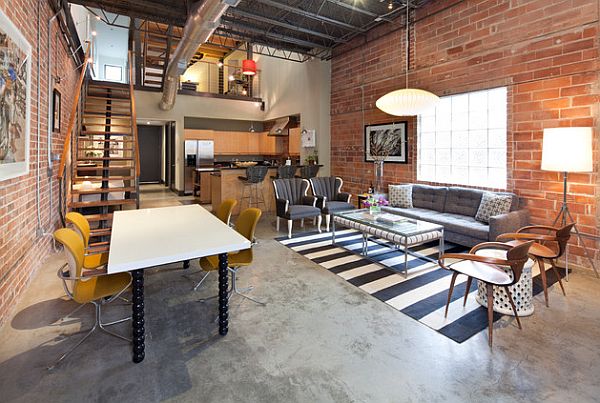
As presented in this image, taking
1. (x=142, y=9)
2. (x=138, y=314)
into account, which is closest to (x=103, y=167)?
(x=142, y=9)

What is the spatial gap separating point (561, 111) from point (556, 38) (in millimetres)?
901

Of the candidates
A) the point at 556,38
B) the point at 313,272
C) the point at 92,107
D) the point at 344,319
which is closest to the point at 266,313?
the point at 344,319

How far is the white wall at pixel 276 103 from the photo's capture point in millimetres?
8125

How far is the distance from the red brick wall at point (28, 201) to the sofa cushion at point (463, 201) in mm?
5374

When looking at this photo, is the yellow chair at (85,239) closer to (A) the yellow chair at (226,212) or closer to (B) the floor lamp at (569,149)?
(A) the yellow chair at (226,212)

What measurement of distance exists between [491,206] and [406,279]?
1.86 meters

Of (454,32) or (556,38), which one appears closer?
(556,38)

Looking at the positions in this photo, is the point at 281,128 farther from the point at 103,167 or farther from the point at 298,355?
the point at 298,355

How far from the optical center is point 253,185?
298 inches

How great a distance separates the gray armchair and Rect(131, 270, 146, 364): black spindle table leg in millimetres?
3348

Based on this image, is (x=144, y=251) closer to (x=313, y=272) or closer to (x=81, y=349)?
(x=81, y=349)

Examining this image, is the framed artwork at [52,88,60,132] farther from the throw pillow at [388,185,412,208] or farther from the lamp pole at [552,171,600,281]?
the lamp pole at [552,171,600,281]

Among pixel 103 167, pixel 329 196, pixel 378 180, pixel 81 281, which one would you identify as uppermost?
pixel 103 167

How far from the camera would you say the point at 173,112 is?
9672 mm
